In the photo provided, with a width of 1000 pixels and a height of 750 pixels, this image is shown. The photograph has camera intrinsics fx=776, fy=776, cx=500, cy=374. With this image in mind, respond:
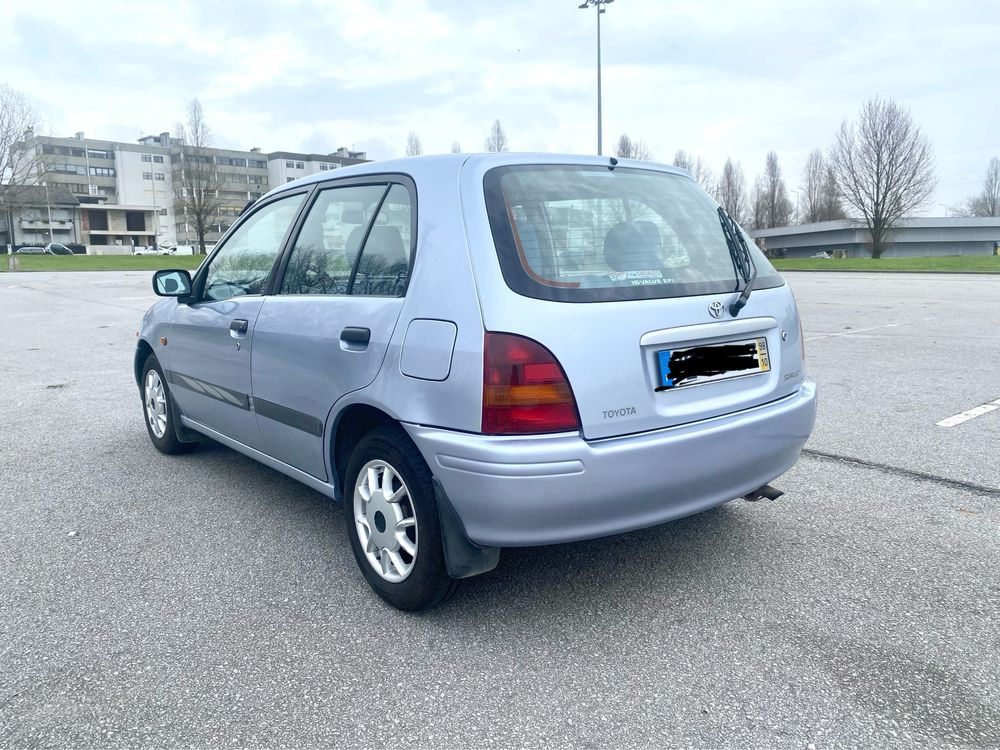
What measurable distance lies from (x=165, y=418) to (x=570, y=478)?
337 centimetres

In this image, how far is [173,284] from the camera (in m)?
4.25

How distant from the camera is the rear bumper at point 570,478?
2.44 m

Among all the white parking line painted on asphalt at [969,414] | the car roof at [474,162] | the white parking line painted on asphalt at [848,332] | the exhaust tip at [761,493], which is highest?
the car roof at [474,162]

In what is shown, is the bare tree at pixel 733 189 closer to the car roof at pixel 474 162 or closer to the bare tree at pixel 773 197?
the bare tree at pixel 773 197

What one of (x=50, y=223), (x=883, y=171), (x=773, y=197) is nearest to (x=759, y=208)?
(x=773, y=197)

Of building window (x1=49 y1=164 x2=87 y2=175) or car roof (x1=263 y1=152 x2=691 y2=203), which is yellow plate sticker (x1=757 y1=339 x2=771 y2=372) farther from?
building window (x1=49 y1=164 x2=87 y2=175)

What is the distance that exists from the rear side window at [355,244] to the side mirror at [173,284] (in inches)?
39.5

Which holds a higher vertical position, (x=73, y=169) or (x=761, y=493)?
(x=73, y=169)

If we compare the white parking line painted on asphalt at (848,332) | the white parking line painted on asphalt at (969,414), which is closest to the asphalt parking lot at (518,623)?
the white parking line painted on asphalt at (969,414)

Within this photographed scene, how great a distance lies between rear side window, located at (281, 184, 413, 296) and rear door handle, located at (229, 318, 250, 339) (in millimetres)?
307

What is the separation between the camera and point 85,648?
2.65 meters

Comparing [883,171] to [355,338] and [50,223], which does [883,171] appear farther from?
[50,223]

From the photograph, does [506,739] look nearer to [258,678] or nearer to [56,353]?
[258,678]

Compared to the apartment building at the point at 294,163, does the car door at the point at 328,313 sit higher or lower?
lower
